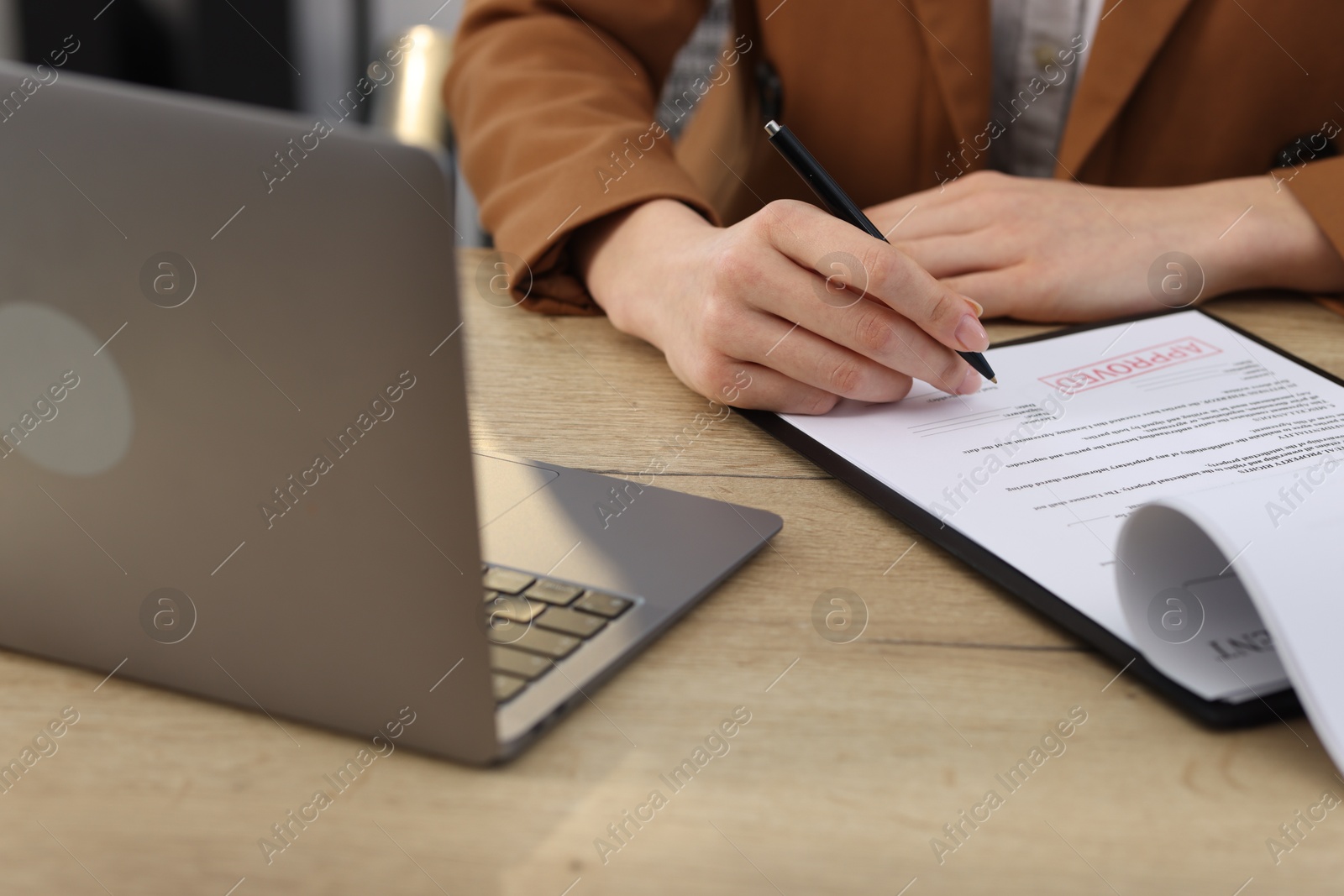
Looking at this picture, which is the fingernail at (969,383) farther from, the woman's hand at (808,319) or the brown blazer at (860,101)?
the brown blazer at (860,101)

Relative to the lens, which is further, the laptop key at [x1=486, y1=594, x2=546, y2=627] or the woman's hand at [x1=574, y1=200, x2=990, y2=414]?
the woman's hand at [x1=574, y1=200, x2=990, y2=414]

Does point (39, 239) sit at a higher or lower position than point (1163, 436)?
higher

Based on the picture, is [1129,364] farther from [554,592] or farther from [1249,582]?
[554,592]

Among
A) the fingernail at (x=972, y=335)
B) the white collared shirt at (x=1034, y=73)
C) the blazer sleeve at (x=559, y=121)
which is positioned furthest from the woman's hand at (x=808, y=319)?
the white collared shirt at (x=1034, y=73)

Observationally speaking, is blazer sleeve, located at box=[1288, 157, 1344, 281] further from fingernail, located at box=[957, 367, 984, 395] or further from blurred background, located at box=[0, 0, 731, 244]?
blurred background, located at box=[0, 0, 731, 244]

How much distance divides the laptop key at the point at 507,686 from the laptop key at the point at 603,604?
0.18 feet

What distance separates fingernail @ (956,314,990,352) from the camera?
0.61 m

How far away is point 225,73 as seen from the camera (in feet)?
7.27

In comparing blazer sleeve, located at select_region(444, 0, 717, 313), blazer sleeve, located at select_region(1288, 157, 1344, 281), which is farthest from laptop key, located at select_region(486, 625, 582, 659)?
blazer sleeve, located at select_region(1288, 157, 1344, 281)

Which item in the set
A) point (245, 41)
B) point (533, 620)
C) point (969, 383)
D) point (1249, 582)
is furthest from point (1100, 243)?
point (245, 41)

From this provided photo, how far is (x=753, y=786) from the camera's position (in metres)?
0.37

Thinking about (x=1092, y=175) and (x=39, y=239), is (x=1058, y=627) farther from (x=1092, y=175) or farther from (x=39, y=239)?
(x=1092, y=175)

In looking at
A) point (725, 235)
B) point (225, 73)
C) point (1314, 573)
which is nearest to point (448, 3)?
point (225, 73)

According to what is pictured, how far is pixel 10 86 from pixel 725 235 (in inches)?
17.7
